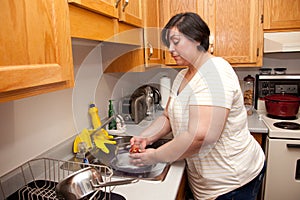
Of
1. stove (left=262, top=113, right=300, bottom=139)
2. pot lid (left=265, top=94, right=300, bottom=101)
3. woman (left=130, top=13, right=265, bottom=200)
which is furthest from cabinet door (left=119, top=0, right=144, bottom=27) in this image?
pot lid (left=265, top=94, right=300, bottom=101)

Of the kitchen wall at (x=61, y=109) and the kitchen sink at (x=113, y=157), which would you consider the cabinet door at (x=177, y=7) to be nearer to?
the kitchen wall at (x=61, y=109)

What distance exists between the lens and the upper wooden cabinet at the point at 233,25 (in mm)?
1868

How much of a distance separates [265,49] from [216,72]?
109 cm

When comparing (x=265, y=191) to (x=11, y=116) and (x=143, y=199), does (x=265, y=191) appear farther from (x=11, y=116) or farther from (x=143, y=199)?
(x=11, y=116)

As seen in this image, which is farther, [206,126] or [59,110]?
[59,110]

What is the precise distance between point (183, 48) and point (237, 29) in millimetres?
989

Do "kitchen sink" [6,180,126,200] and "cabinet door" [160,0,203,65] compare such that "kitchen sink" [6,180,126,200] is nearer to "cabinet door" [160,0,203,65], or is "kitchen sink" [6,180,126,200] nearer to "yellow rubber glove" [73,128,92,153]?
"yellow rubber glove" [73,128,92,153]

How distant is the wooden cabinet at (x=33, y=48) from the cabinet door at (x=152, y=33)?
916mm

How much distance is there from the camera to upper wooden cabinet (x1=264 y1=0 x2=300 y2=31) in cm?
183

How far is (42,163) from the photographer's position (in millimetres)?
1099

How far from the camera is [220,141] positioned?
1.13 metres

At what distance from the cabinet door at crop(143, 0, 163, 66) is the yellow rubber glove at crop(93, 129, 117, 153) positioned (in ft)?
1.77

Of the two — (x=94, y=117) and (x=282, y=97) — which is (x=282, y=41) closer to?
(x=282, y=97)

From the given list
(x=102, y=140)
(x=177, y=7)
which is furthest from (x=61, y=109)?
(x=177, y=7)
